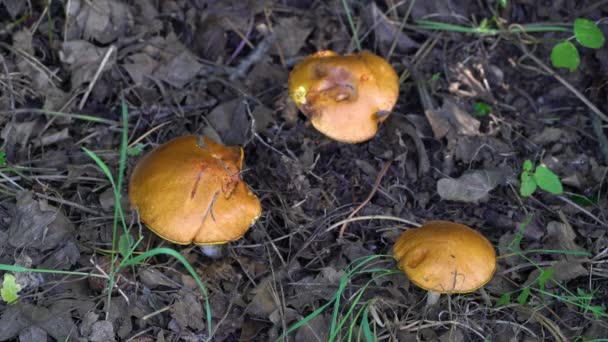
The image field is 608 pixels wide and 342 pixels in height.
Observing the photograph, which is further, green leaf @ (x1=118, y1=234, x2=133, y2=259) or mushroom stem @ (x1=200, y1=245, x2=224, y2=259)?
mushroom stem @ (x1=200, y1=245, x2=224, y2=259)

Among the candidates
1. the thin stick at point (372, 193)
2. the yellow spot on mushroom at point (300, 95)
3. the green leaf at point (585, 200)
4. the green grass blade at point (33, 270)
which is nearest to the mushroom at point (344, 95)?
the yellow spot on mushroom at point (300, 95)

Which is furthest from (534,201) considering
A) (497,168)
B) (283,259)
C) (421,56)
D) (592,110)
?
(283,259)

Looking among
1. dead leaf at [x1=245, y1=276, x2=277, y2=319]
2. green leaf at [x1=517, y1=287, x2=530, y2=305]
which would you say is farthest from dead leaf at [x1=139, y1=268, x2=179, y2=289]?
green leaf at [x1=517, y1=287, x2=530, y2=305]

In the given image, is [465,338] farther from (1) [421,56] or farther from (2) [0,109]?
(2) [0,109]

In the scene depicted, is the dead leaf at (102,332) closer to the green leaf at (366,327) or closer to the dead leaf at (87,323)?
the dead leaf at (87,323)

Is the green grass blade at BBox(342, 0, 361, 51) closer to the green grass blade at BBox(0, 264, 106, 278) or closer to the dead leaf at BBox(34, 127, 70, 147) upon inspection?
the dead leaf at BBox(34, 127, 70, 147)

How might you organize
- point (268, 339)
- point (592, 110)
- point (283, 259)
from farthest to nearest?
point (592, 110)
point (283, 259)
point (268, 339)

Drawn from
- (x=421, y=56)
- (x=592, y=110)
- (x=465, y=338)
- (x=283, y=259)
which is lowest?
(x=465, y=338)
